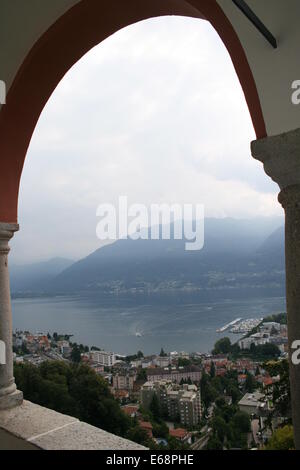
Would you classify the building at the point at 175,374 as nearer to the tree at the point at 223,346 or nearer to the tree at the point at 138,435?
the tree at the point at 223,346

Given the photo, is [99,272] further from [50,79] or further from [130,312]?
[50,79]

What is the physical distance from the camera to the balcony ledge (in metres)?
2.50

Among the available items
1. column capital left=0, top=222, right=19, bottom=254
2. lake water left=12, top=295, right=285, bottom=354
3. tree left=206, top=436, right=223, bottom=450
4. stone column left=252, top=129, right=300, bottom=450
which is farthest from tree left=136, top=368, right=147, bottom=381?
stone column left=252, top=129, right=300, bottom=450

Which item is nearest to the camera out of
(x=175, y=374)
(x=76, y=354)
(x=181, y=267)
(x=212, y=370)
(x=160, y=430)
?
(x=160, y=430)

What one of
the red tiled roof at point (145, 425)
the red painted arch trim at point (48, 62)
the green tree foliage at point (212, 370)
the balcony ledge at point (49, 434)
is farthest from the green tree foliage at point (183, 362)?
the red painted arch trim at point (48, 62)

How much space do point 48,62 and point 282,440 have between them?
363 centimetres

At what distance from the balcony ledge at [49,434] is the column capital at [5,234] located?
51.6 inches

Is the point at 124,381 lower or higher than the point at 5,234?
lower

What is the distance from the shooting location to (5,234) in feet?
11.3

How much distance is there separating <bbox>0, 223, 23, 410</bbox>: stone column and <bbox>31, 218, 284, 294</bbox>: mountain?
3.08m

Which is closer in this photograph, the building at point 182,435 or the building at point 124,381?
the building at point 182,435

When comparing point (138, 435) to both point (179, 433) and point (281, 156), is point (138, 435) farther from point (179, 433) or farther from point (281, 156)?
point (281, 156)

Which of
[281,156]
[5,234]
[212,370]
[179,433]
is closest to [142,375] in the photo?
[212,370]

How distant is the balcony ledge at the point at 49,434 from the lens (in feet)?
8.21
